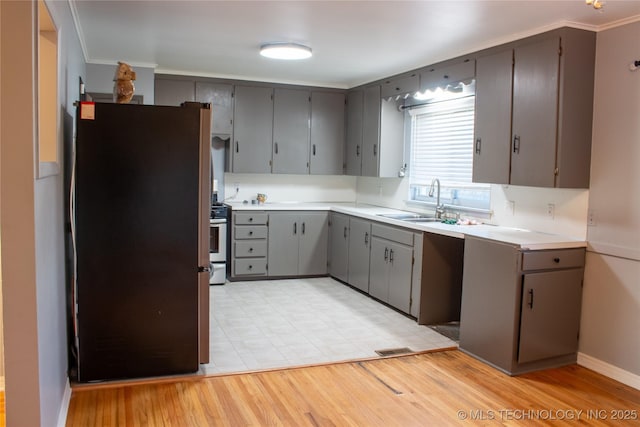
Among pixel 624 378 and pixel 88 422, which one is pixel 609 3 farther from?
pixel 88 422

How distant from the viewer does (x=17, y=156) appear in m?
1.99

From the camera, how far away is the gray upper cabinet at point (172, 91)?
5.86 m

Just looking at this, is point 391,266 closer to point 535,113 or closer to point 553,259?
point 553,259

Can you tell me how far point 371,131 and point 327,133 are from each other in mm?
727

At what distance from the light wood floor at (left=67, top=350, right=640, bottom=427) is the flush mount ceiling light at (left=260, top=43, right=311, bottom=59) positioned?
99.3 inches

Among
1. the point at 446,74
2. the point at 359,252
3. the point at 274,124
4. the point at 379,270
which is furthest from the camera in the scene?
the point at 274,124

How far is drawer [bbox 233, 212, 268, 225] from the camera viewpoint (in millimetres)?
5965

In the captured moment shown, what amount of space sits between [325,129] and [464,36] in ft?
9.13

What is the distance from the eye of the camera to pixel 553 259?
3566 millimetres

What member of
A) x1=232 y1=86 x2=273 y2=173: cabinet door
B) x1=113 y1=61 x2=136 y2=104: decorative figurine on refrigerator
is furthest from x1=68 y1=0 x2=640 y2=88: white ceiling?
x1=232 y1=86 x2=273 y2=173: cabinet door

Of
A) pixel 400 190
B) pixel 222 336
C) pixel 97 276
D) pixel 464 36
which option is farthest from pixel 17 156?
pixel 400 190

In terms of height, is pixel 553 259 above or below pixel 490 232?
below

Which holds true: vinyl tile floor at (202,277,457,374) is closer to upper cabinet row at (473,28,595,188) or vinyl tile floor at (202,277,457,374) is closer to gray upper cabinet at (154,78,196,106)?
upper cabinet row at (473,28,595,188)

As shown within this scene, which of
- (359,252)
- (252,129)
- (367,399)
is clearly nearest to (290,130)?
(252,129)
